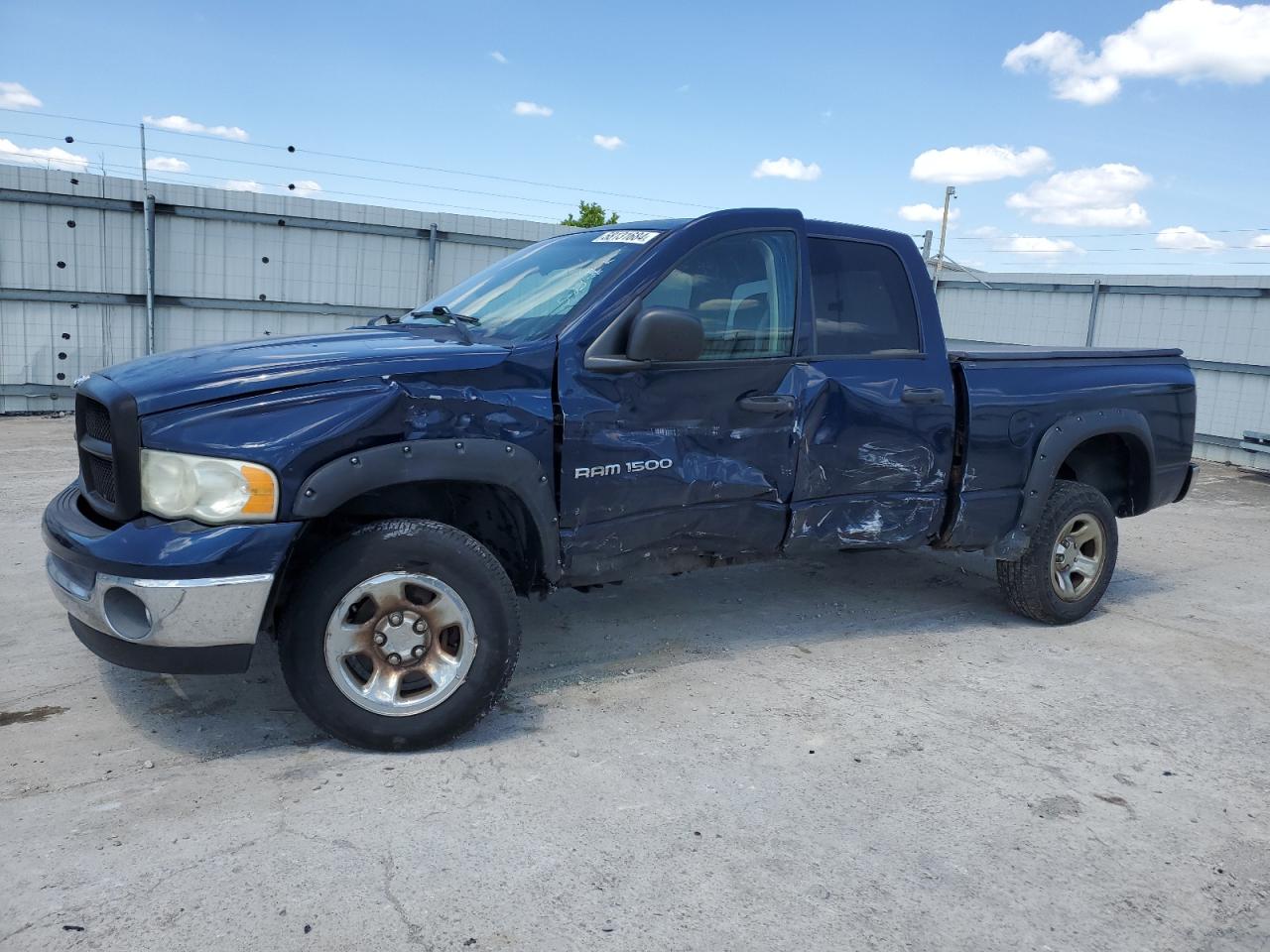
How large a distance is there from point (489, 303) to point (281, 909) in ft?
8.56

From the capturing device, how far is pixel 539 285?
13.8 feet

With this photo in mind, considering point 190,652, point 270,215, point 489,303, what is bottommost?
point 190,652

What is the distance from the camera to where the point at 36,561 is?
552cm

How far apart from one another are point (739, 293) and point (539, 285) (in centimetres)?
86

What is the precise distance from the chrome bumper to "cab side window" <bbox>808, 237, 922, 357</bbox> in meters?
2.59

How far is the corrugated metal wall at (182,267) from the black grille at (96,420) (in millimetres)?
9007

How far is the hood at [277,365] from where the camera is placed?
313cm

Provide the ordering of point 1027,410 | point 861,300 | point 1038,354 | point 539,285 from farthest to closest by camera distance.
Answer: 1. point 1038,354
2. point 1027,410
3. point 861,300
4. point 539,285

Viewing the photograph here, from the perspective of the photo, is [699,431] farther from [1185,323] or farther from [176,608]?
[1185,323]

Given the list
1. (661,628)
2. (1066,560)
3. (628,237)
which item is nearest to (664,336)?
(628,237)

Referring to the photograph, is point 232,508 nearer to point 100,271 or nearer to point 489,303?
point 489,303

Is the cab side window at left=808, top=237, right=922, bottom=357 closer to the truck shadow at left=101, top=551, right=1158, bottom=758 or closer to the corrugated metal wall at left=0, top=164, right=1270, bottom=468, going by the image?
the truck shadow at left=101, top=551, right=1158, bottom=758

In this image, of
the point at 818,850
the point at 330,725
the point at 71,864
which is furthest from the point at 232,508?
the point at 818,850

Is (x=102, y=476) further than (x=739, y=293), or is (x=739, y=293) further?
(x=739, y=293)
